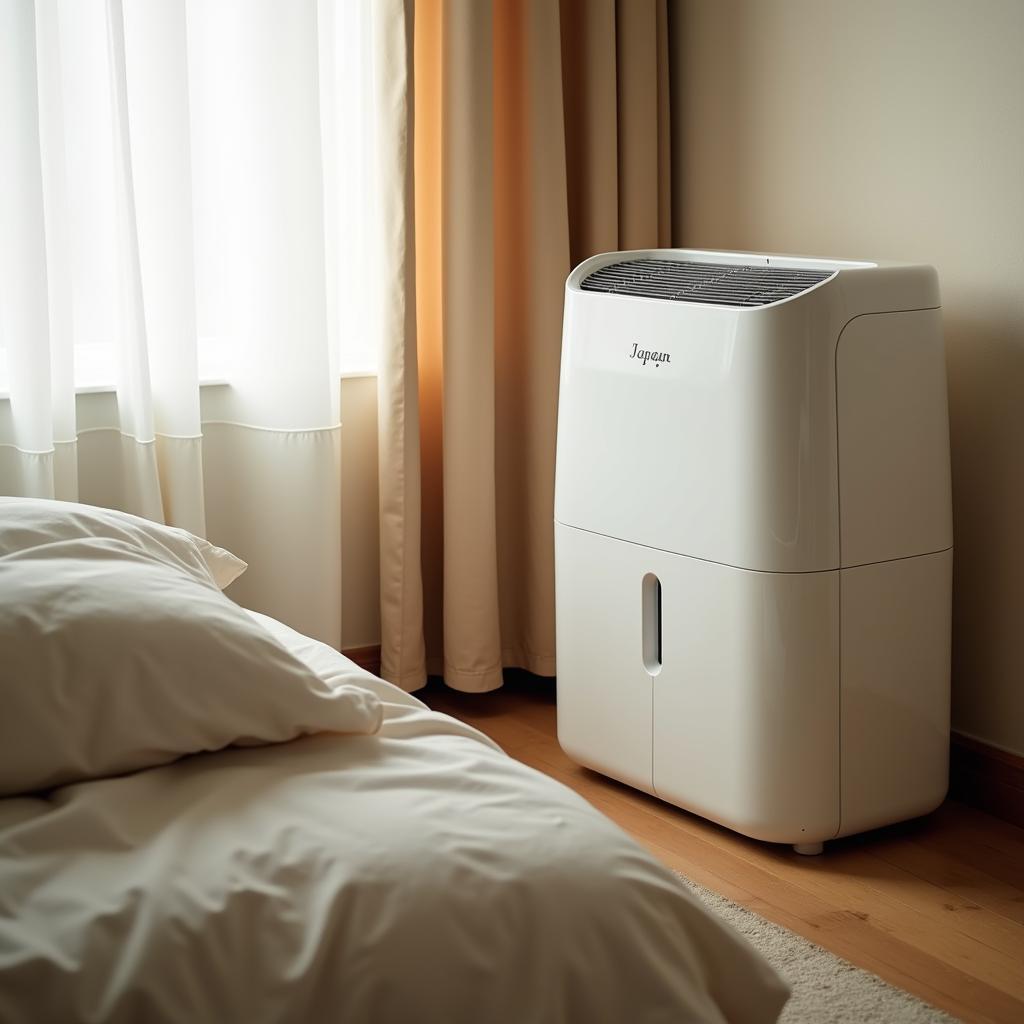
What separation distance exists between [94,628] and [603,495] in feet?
4.22

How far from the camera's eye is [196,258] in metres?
2.57

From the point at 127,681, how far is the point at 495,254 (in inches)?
75.6

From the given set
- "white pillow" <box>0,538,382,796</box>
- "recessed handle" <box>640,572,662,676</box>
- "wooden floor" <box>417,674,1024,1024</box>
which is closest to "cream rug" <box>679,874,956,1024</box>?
"wooden floor" <box>417,674,1024,1024</box>

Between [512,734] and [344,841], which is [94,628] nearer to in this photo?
[344,841]

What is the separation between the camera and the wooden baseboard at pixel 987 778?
2.25m

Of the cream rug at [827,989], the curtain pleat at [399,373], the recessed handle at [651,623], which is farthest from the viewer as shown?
the curtain pleat at [399,373]

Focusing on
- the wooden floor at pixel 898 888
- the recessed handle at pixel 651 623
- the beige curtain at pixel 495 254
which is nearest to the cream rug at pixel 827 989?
the wooden floor at pixel 898 888

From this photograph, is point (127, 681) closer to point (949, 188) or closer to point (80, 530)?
point (80, 530)

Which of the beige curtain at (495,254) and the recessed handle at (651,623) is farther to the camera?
the beige curtain at (495,254)

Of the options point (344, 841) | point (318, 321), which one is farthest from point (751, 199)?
point (344, 841)

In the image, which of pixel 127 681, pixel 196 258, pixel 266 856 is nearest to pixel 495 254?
pixel 196 258

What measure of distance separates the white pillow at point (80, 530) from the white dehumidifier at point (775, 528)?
35.4 inches

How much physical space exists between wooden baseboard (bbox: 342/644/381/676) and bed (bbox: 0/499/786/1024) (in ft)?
5.45

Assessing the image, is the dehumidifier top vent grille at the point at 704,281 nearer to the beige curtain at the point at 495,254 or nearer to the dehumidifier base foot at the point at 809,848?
the beige curtain at the point at 495,254
